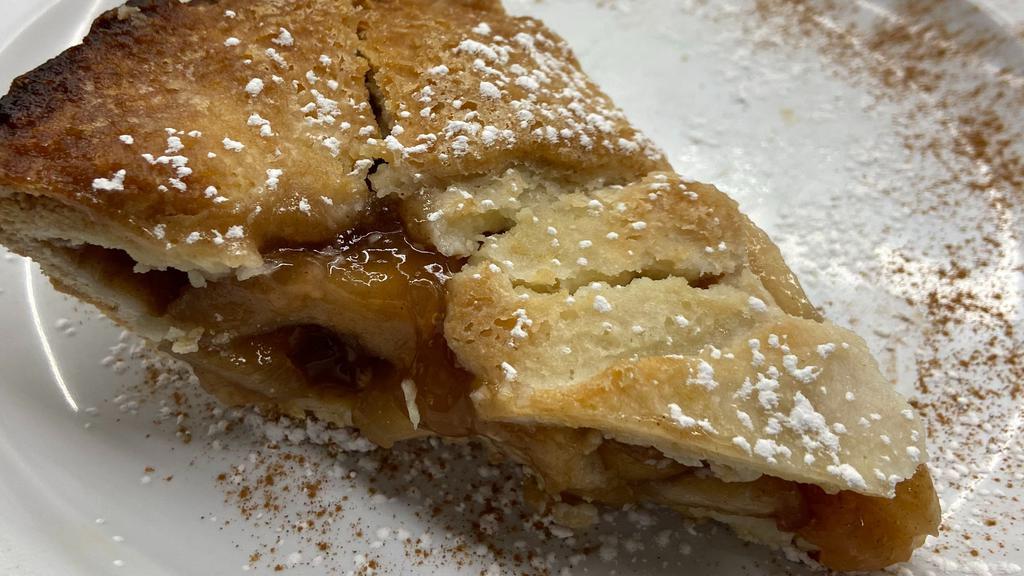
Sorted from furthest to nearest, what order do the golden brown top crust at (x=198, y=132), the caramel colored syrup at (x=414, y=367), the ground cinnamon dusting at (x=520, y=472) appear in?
the ground cinnamon dusting at (x=520, y=472), the caramel colored syrup at (x=414, y=367), the golden brown top crust at (x=198, y=132)

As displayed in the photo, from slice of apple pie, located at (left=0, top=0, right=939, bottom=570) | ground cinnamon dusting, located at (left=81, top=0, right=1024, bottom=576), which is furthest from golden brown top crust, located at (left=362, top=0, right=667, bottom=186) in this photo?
ground cinnamon dusting, located at (left=81, top=0, right=1024, bottom=576)

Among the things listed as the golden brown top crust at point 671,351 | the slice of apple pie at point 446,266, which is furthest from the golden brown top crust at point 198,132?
the golden brown top crust at point 671,351

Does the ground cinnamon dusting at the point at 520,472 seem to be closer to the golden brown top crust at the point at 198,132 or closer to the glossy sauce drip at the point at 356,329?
the glossy sauce drip at the point at 356,329

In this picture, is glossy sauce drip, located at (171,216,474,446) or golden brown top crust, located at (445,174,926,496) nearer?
golden brown top crust, located at (445,174,926,496)

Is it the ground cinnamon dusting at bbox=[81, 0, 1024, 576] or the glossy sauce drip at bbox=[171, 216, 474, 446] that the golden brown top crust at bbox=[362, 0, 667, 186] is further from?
the ground cinnamon dusting at bbox=[81, 0, 1024, 576]

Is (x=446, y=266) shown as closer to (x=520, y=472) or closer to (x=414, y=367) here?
(x=414, y=367)

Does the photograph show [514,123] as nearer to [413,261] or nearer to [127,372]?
[413,261]
